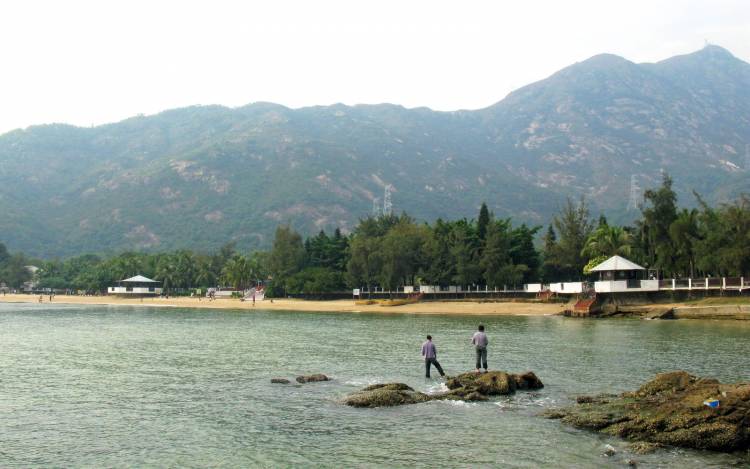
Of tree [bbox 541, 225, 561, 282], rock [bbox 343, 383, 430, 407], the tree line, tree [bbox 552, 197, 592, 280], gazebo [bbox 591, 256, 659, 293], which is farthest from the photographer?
tree [bbox 541, 225, 561, 282]

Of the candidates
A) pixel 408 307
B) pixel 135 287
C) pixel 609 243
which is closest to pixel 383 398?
pixel 408 307

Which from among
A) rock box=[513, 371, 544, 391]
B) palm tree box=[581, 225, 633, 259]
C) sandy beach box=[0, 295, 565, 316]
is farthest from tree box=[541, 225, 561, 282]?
rock box=[513, 371, 544, 391]

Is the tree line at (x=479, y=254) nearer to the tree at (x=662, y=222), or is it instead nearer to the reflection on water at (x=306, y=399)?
the tree at (x=662, y=222)

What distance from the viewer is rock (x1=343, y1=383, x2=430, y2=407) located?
81.7 ft

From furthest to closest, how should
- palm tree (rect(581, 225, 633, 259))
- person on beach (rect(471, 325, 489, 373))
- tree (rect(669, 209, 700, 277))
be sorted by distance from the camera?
palm tree (rect(581, 225, 633, 259))
tree (rect(669, 209, 700, 277))
person on beach (rect(471, 325, 489, 373))

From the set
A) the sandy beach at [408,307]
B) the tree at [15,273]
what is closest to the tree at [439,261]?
the sandy beach at [408,307]

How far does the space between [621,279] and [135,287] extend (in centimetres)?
11858

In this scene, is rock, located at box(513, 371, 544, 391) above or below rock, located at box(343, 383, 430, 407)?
above

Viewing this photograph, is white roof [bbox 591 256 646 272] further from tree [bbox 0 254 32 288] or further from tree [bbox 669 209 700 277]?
tree [bbox 0 254 32 288]

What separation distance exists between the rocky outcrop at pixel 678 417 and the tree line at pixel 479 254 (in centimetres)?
5740

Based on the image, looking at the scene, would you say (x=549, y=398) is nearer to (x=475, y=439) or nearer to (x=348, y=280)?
(x=475, y=439)

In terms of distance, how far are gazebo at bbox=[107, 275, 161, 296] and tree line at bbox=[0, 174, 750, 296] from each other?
169 inches

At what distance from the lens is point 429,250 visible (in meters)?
109

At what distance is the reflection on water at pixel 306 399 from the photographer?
18.6 metres
